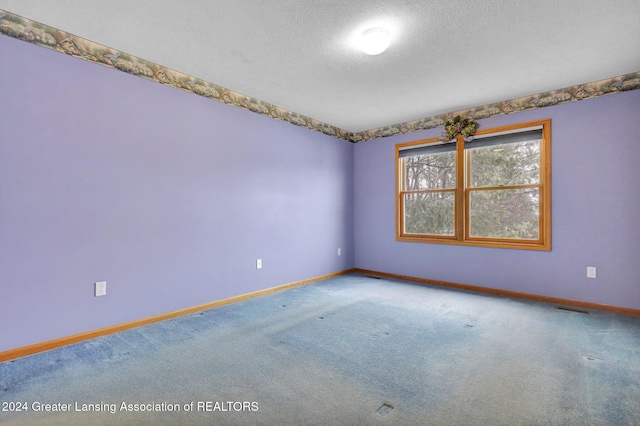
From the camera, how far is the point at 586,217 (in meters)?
3.60

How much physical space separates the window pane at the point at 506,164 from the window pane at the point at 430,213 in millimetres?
483

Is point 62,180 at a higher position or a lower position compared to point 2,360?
higher

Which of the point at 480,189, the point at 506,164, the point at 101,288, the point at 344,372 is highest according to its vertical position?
the point at 506,164

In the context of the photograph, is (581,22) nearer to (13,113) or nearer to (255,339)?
(255,339)

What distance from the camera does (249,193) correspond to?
4031mm

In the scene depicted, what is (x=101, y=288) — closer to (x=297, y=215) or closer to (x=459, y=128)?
(x=297, y=215)

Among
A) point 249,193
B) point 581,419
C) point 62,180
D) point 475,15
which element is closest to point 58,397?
point 62,180

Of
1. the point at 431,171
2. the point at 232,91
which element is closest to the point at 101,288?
the point at 232,91

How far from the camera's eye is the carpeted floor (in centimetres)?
169

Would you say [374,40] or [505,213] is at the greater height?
[374,40]

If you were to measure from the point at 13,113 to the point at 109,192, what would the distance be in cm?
85

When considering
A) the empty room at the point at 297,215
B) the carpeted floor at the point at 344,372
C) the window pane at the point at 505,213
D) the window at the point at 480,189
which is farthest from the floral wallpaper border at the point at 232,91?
the carpeted floor at the point at 344,372

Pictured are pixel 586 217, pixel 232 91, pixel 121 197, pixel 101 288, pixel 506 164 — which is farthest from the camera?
pixel 506 164

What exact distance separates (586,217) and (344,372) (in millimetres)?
3450
